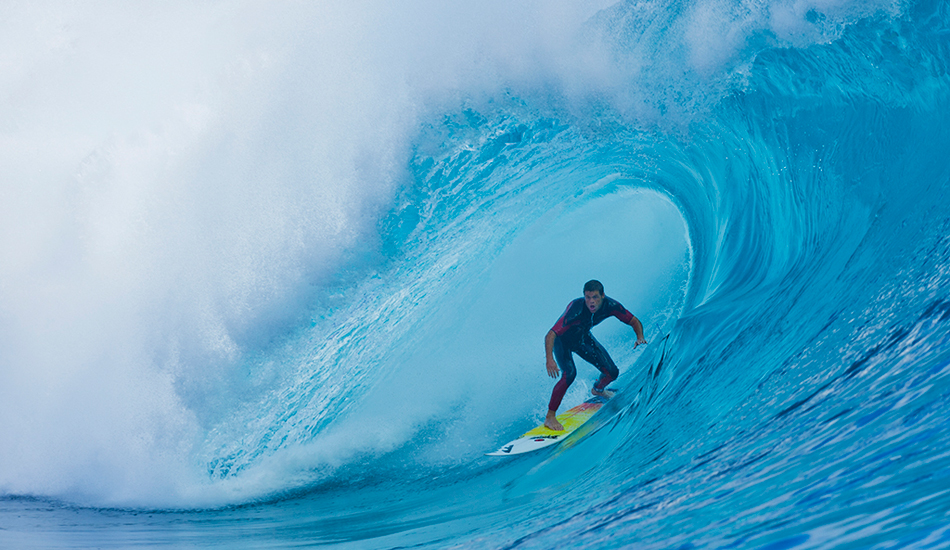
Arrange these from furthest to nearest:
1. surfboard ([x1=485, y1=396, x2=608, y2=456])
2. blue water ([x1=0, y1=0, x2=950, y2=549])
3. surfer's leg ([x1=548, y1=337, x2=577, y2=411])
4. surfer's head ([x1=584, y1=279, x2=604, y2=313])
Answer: surfboard ([x1=485, y1=396, x2=608, y2=456]), surfer's leg ([x1=548, y1=337, x2=577, y2=411]), blue water ([x1=0, y1=0, x2=950, y2=549]), surfer's head ([x1=584, y1=279, x2=604, y2=313])

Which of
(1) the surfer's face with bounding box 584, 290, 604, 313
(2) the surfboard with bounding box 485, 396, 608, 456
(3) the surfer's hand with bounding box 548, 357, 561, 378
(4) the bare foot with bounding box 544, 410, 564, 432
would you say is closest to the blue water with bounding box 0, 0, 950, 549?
(2) the surfboard with bounding box 485, 396, 608, 456

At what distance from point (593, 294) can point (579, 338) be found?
458mm

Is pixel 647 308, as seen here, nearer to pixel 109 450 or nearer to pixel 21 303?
pixel 109 450

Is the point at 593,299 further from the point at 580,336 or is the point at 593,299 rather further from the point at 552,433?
the point at 552,433

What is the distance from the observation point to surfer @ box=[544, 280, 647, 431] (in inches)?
154

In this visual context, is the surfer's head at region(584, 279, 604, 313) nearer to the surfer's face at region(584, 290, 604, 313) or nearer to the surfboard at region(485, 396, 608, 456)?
the surfer's face at region(584, 290, 604, 313)

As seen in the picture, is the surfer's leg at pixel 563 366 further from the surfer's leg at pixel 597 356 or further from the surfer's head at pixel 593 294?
the surfer's head at pixel 593 294

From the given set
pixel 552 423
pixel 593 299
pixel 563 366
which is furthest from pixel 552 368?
pixel 552 423

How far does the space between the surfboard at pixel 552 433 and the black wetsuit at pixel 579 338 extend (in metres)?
0.21

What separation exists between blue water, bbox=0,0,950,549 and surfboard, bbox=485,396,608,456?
0.38 ft

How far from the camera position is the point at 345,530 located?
4035 millimetres

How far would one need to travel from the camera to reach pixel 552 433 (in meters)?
4.42

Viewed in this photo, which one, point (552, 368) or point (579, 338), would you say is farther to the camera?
point (579, 338)

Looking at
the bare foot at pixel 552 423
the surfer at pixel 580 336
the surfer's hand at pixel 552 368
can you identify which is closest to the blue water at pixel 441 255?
the bare foot at pixel 552 423
